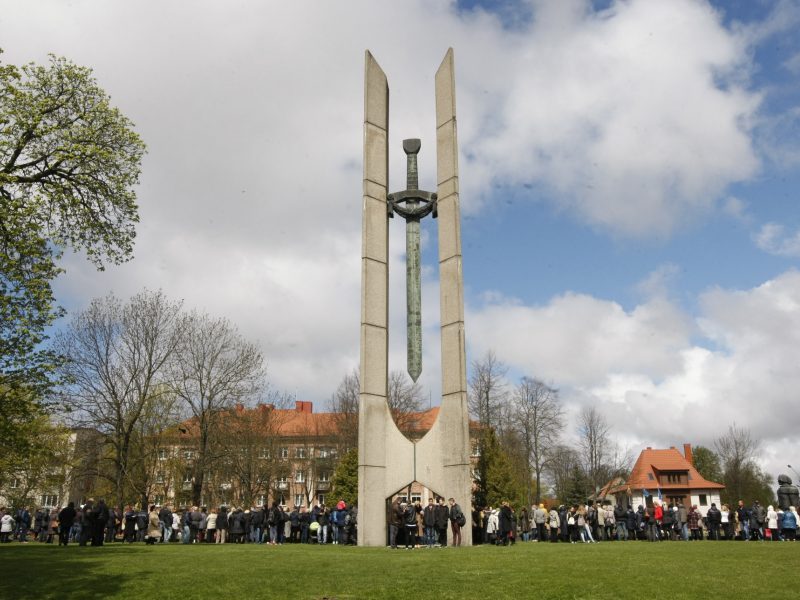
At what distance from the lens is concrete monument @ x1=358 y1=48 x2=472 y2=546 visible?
19781 millimetres

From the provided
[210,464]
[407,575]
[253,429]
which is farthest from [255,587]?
[253,429]

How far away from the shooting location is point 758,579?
33.4 feet

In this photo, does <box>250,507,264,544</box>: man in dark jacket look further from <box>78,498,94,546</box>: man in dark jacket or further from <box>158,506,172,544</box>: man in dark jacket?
<box>78,498,94,546</box>: man in dark jacket

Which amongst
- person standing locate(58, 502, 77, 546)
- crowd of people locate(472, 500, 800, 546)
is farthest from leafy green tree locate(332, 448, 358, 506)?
person standing locate(58, 502, 77, 546)

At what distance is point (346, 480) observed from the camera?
31188mm

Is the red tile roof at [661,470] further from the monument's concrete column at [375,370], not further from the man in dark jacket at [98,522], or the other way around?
the man in dark jacket at [98,522]

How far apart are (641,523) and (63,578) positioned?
64.7ft

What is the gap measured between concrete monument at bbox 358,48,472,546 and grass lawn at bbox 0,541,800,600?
18.8ft

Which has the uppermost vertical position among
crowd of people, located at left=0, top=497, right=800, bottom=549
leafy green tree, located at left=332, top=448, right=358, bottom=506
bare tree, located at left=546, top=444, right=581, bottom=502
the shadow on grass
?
bare tree, located at left=546, top=444, right=581, bottom=502

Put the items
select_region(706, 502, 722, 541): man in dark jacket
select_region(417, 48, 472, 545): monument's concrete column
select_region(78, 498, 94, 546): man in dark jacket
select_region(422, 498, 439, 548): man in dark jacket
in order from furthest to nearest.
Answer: select_region(706, 502, 722, 541): man in dark jacket → select_region(417, 48, 472, 545): monument's concrete column → select_region(78, 498, 94, 546): man in dark jacket → select_region(422, 498, 439, 548): man in dark jacket

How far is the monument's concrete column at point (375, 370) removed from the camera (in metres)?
19.8

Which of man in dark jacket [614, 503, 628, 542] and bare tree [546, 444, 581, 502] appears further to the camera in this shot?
bare tree [546, 444, 581, 502]

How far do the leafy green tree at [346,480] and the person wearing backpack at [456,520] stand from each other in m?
12.5

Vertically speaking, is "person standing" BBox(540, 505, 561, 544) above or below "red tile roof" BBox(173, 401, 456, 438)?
below
